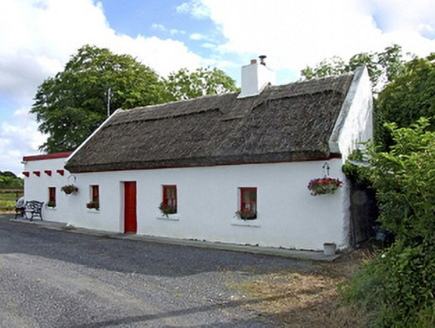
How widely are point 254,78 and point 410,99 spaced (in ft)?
21.0

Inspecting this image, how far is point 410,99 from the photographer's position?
15523 millimetres

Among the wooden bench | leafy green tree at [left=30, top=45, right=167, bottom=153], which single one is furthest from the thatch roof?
leafy green tree at [left=30, top=45, right=167, bottom=153]

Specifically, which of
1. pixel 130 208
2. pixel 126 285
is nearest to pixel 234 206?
pixel 130 208

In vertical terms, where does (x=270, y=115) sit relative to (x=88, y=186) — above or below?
above

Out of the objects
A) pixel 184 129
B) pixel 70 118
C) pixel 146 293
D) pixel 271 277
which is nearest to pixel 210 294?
pixel 146 293

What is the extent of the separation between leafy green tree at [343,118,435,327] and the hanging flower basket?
151 inches

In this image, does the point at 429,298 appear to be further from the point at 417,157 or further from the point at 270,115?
the point at 270,115

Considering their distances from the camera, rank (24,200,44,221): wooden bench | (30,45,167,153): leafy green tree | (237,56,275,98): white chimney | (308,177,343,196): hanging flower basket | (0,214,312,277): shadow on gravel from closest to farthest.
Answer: (0,214,312,277): shadow on gravel, (308,177,343,196): hanging flower basket, (237,56,275,98): white chimney, (24,200,44,221): wooden bench, (30,45,167,153): leafy green tree

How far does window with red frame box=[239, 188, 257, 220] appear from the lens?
453 inches

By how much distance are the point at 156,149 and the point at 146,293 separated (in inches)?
304

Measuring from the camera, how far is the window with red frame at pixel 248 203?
11.5 metres

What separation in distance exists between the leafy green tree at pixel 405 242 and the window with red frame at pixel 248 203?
5.60 meters

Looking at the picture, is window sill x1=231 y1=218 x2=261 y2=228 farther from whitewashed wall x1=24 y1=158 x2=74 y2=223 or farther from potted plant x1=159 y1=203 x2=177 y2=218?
whitewashed wall x1=24 y1=158 x2=74 y2=223

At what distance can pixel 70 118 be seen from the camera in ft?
99.1
